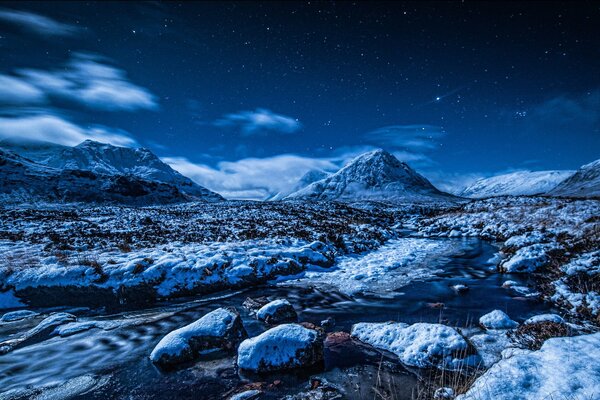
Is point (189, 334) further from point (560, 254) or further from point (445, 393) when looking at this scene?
point (560, 254)

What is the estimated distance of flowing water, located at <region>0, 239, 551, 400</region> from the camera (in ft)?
16.9

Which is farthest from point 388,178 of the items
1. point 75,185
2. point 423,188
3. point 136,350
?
point 136,350

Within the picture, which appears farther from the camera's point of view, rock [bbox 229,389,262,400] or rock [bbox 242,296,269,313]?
rock [bbox 242,296,269,313]

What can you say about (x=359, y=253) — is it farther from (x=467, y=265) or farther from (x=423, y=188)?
(x=423, y=188)

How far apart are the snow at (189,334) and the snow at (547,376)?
488 cm

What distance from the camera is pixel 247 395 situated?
15.7 ft

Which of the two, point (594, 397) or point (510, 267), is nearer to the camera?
point (594, 397)

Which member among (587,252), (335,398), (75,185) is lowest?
(335,398)

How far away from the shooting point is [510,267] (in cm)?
1225

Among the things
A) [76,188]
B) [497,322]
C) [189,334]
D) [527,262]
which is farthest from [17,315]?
[76,188]

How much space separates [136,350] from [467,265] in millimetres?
14830

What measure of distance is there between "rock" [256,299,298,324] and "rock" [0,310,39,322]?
7160mm

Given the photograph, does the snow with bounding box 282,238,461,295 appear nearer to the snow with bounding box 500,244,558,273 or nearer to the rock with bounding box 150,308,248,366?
the snow with bounding box 500,244,558,273

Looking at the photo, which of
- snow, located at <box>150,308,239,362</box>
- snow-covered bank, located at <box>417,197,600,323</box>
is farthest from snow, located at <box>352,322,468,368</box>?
snow-covered bank, located at <box>417,197,600,323</box>
